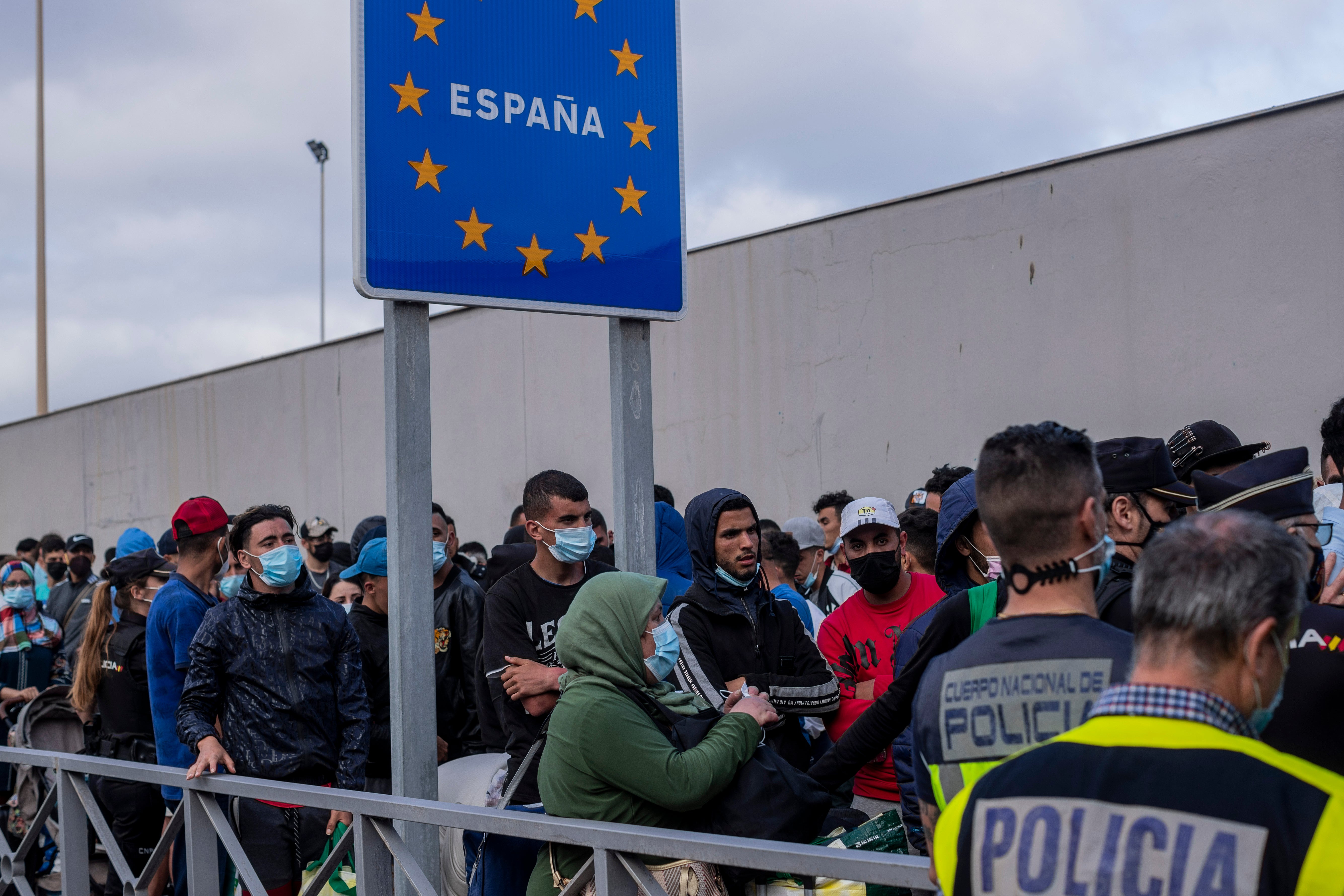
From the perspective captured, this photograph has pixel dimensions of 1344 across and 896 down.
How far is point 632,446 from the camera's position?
441 centimetres

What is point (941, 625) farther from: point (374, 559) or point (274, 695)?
point (374, 559)

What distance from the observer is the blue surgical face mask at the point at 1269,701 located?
153 cm

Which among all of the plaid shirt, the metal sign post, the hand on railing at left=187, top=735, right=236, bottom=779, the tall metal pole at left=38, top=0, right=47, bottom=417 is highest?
the tall metal pole at left=38, top=0, right=47, bottom=417

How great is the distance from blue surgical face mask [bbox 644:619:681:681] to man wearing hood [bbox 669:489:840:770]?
0.32 m

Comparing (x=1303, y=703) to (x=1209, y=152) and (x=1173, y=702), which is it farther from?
(x=1209, y=152)

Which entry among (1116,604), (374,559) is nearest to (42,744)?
(374,559)

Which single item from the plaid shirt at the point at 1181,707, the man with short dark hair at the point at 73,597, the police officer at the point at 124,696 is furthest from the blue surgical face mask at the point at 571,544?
the man with short dark hair at the point at 73,597

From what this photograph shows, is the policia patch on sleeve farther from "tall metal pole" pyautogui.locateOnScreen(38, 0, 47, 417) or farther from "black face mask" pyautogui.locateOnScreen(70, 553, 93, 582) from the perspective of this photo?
"tall metal pole" pyautogui.locateOnScreen(38, 0, 47, 417)

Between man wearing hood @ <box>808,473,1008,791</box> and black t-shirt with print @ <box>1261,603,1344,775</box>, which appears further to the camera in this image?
man wearing hood @ <box>808,473,1008,791</box>

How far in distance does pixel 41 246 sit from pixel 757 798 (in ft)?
96.1

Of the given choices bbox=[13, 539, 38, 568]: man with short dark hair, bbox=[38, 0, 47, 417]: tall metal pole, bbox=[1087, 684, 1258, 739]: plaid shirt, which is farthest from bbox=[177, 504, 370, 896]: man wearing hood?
bbox=[38, 0, 47, 417]: tall metal pole

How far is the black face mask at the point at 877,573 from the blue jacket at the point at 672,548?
856 millimetres

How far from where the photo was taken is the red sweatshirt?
428 centimetres

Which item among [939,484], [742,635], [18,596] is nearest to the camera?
[742,635]
